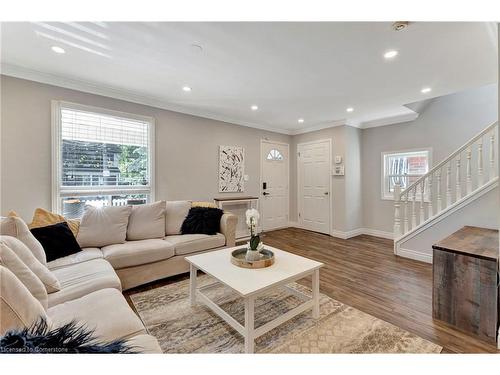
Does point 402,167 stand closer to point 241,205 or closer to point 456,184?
point 456,184

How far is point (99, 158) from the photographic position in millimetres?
3092

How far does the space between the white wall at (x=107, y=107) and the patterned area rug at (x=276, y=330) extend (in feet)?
6.04

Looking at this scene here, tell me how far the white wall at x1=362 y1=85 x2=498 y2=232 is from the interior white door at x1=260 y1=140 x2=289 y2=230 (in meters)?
1.78

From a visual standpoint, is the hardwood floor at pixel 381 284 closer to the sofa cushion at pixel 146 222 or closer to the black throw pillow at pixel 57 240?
the sofa cushion at pixel 146 222

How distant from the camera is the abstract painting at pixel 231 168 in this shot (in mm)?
4332

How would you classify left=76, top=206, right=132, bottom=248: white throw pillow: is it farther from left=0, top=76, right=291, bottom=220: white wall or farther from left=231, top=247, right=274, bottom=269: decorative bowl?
left=231, top=247, right=274, bottom=269: decorative bowl

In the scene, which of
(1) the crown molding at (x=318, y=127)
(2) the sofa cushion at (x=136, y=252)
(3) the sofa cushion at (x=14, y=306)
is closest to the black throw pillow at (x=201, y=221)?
(2) the sofa cushion at (x=136, y=252)

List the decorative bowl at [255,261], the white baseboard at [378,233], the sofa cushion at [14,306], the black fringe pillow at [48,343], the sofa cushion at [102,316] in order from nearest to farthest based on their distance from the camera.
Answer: the black fringe pillow at [48,343] → the sofa cushion at [14,306] → the sofa cushion at [102,316] → the decorative bowl at [255,261] → the white baseboard at [378,233]

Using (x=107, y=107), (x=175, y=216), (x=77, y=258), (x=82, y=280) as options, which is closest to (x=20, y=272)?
(x=82, y=280)

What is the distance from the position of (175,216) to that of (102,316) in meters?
1.96
